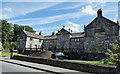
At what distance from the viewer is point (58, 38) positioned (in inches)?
2506

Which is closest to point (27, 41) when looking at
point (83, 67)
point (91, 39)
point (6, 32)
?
point (91, 39)

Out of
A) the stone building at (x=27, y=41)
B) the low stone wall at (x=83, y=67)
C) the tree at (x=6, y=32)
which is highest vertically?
the tree at (x=6, y=32)

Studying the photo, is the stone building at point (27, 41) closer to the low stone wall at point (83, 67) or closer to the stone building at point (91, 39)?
the stone building at point (91, 39)

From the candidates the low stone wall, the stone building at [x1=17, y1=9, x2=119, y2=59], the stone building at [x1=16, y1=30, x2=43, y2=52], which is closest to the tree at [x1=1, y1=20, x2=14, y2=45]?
the stone building at [x1=16, y1=30, x2=43, y2=52]

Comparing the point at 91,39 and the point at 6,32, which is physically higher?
the point at 6,32

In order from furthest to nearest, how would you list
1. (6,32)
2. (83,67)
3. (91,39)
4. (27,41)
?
(6,32) < (27,41) < (91,39) < (83,67)

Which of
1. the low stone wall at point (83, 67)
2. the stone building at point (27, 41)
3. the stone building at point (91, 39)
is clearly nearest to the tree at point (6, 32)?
the stone building at point (27, 41)

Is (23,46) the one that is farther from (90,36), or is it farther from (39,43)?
(90,36)

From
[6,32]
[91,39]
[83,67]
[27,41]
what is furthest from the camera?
[6,32]

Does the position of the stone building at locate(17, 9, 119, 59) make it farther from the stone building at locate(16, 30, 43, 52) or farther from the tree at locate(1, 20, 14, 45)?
the tree at locate(1, 20, 14, 45)

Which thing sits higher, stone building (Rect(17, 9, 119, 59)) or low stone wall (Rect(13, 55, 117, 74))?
stone building (Rect(17, 9, 119, 59))

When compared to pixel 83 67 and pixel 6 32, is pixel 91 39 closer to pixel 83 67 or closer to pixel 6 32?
pixel 83 67

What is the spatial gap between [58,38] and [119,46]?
50.8m

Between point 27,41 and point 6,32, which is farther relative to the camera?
point 6,32
